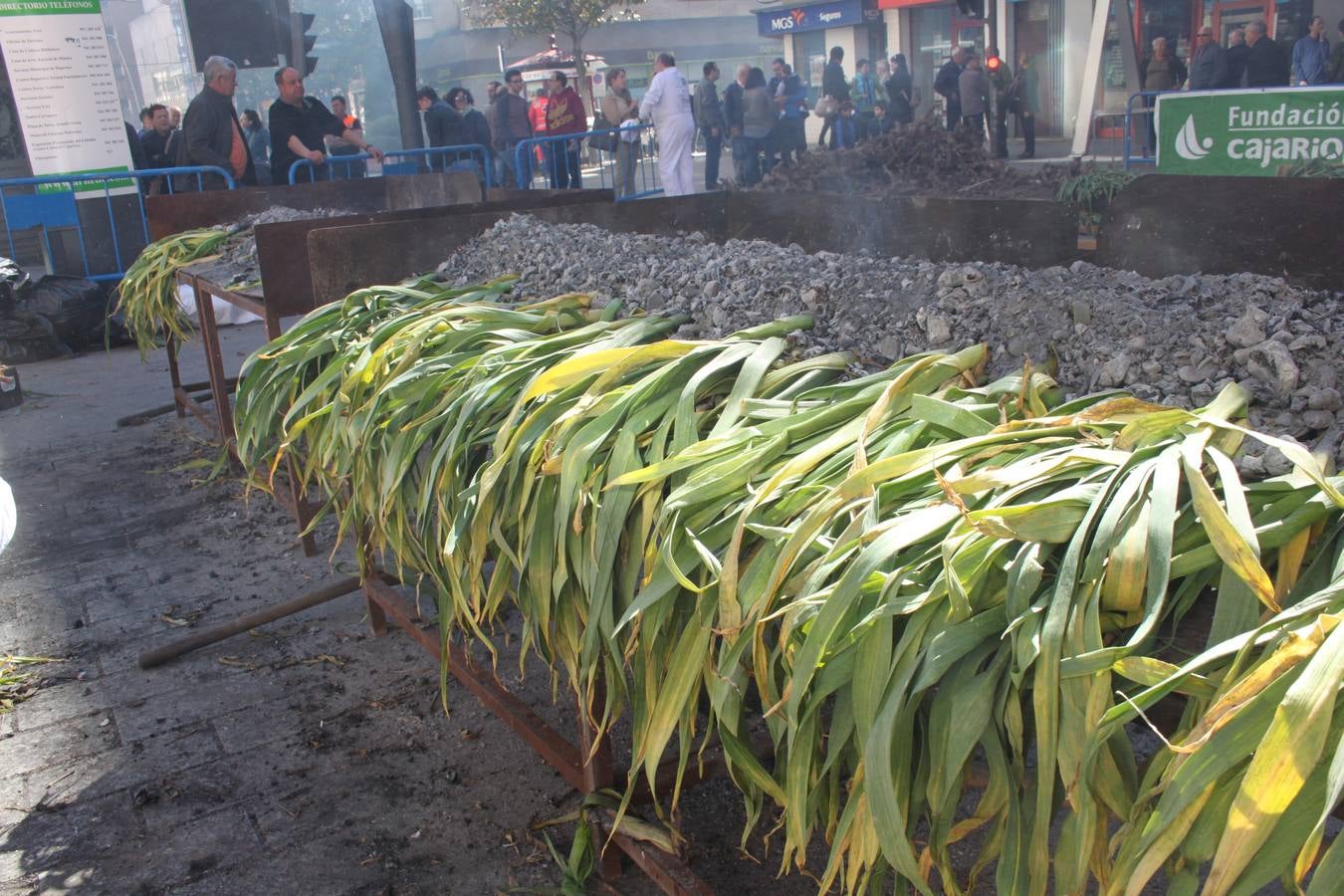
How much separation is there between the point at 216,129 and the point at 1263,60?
10100mm

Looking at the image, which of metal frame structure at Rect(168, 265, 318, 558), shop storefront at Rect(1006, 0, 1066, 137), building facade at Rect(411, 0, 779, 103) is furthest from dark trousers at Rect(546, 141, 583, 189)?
building facade at Rect(411, 0, 779, 103)

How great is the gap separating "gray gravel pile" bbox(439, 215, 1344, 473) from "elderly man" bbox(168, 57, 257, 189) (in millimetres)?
5655

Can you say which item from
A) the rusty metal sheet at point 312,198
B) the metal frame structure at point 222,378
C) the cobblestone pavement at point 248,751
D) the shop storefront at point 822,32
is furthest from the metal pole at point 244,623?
the shop storefront at point 822,32

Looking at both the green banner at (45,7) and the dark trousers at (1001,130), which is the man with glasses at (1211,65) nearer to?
the dark trousers at (1001,130)

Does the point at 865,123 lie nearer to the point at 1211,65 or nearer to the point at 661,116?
the point at 1211,65

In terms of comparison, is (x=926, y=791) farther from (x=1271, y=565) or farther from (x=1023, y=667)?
(x=1271, y=565)

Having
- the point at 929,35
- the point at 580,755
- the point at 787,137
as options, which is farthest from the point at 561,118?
the point at 929,35

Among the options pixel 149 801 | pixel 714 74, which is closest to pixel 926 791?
pixel 149 801

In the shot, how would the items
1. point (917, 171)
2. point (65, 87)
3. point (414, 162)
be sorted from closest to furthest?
point (917, 171) < point (65, 87) < point (414, 162)

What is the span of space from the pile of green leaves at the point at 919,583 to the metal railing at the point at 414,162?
7.21 m

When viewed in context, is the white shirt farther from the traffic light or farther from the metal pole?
the metal pole

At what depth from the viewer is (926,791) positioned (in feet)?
3.89

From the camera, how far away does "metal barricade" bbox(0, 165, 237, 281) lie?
28.0ft

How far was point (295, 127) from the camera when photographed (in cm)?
844
